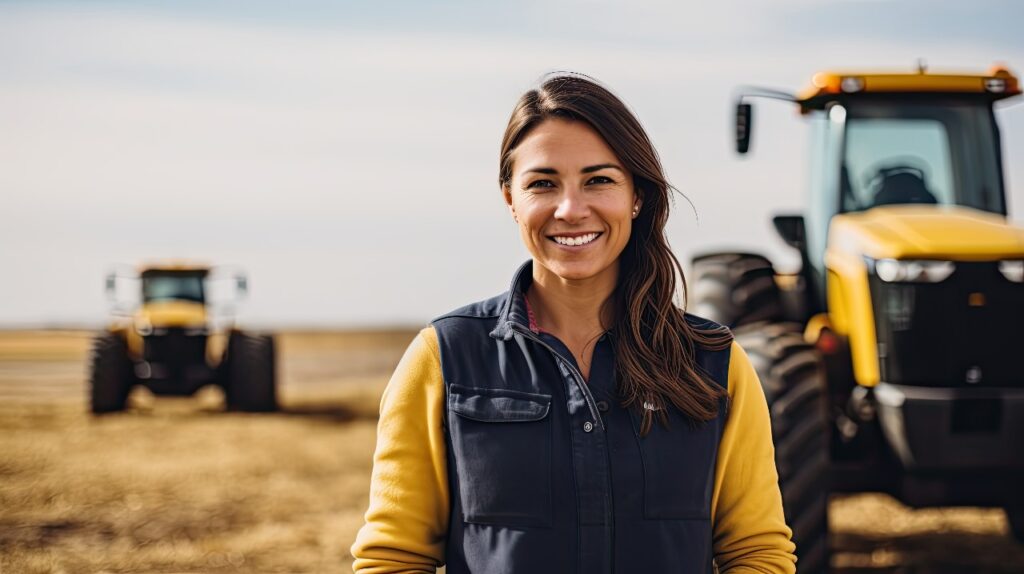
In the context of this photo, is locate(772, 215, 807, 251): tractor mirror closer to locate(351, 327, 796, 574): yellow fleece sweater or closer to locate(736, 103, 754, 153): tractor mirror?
locate(736, 103, 754, 153): tractor mirror

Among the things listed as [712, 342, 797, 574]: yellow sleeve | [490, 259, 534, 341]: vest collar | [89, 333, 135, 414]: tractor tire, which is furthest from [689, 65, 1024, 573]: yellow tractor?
[89, 333, 135, 414]: tractor tire

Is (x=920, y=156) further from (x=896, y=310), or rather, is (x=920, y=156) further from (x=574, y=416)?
(x=574, y=416)

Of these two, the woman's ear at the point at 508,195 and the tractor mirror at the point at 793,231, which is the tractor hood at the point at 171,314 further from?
the woman's ear at the point at 508,195

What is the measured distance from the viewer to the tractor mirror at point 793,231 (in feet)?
20.5

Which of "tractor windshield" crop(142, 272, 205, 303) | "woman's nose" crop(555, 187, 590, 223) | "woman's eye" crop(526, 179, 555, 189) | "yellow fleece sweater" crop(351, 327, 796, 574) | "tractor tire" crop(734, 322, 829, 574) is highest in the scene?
"tractor windshield" crop(142, 272, 205, 303)

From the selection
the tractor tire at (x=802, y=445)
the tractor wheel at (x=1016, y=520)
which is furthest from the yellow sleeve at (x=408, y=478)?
the tractor wheel at (x=1016, y=520)

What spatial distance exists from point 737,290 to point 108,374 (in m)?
10.2

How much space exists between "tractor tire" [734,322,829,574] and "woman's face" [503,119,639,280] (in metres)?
3.19

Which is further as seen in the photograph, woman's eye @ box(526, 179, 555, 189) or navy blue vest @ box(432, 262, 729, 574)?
woman's eye @ box(526, 179, 555, 189)

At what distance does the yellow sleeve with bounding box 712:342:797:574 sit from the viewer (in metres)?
2.07

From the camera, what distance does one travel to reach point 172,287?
1584cm

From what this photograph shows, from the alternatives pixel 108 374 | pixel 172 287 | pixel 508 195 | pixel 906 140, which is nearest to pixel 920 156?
pixel 906 140

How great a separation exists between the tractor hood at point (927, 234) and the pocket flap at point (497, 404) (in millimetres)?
3587

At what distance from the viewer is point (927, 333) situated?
5.12 metres
